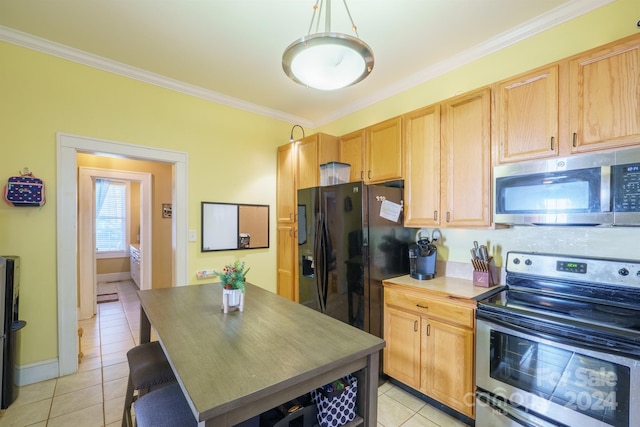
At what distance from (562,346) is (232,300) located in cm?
177

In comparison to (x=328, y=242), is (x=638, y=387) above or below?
below

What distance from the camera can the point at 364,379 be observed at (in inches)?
45.9

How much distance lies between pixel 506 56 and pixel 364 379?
102 inches

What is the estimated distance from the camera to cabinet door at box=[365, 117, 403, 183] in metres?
2.57

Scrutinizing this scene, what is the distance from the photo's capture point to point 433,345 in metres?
2.03

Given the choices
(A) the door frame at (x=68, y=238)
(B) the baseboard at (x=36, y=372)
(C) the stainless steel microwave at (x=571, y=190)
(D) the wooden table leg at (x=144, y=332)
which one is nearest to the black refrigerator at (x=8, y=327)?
(B) the baseboard at (x=36, y=372)

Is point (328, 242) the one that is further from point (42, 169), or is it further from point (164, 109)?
point (42, 169)

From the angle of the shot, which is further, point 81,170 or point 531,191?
point 81,170

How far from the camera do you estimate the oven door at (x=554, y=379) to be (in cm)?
129

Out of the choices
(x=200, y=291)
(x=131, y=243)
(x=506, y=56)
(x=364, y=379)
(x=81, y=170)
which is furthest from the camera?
(x=131, y=243)

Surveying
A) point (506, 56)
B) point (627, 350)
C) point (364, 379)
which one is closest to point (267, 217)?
point (364, 379)

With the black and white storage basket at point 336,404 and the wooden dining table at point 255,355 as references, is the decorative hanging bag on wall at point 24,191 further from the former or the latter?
the black and white storage basket at point 336,404

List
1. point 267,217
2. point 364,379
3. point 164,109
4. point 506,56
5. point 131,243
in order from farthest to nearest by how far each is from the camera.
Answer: point 131,243, point 267,217, point 164,109, point 506,56, point 364,379

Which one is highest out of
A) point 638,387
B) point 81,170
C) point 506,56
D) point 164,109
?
point 506,56
